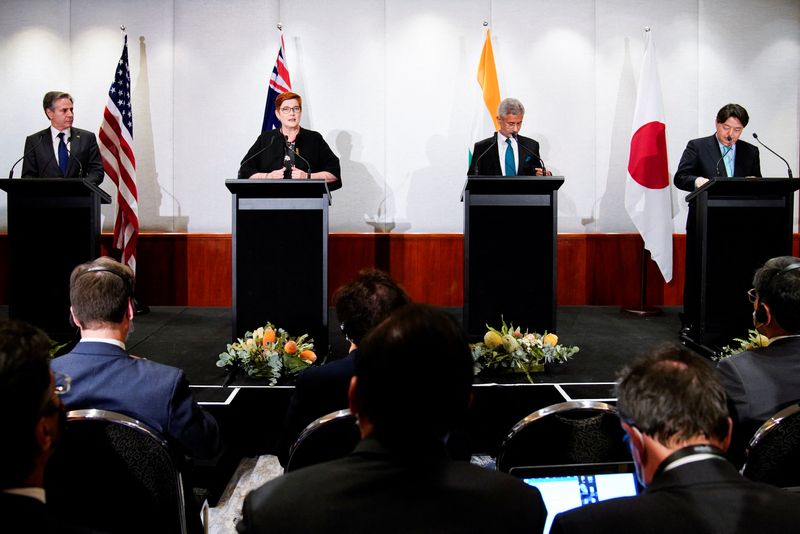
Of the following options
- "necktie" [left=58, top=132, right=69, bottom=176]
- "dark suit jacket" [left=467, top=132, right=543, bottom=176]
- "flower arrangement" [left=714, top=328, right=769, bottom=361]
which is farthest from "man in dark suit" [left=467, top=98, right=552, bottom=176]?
"necktie" [left=58, top=132, right=69, bottom=176]

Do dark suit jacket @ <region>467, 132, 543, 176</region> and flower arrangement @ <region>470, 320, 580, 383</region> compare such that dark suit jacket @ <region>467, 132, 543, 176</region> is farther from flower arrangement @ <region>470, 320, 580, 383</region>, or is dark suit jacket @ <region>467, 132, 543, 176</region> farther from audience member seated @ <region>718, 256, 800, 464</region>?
audience member seated @ <region>718, 256, 800, 464</region>

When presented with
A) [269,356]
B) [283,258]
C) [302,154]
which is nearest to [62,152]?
[302,154]

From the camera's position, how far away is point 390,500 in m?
0.87

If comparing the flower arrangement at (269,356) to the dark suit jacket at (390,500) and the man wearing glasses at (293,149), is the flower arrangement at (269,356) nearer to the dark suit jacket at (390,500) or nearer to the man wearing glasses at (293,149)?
the man wearing glasses at (293,149)

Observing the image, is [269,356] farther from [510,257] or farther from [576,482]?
[576,482]

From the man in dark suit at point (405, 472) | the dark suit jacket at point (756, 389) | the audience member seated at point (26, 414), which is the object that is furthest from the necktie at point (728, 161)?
the audience member seated at point (26, 414)

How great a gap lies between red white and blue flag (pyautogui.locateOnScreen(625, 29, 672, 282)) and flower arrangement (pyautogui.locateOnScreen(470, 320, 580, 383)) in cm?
218

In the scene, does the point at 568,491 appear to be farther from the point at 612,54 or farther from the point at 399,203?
the point at 612,54

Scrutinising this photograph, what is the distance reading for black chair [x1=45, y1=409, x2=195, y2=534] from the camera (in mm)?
1368

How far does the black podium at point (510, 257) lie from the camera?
3705 mm

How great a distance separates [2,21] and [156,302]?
9.66 feet

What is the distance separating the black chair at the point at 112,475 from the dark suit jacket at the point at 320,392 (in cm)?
42

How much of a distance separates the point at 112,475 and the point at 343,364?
0.61 metres

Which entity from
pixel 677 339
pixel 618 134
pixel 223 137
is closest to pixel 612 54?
pixel 618 134
